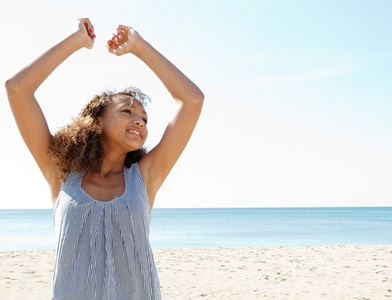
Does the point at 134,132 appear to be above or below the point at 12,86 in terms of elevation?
below

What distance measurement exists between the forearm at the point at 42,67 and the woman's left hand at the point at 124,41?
23 centimetres

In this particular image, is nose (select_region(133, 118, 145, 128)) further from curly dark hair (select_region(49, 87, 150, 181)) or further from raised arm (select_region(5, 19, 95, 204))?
raised arm (select_region(5, 19, 95, 204))

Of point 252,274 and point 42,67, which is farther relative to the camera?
point 252,274

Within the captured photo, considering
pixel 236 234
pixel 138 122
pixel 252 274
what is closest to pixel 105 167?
pixel 138 122

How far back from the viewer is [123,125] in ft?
6.94

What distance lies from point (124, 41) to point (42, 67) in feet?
1.58

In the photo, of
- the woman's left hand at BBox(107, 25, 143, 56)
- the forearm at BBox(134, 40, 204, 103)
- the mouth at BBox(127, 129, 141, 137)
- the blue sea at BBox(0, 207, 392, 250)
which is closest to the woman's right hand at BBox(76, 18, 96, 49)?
the woman's left hand at BBox(107, 25, 143, 56)

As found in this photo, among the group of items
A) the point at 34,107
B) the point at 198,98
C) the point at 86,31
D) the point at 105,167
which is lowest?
the point at 105,167

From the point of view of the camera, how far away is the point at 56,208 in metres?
1.99

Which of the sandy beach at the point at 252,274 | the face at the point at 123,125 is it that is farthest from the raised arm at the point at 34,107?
the sandy beach at the point at 252,274

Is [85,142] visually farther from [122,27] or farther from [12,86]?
[122,27]

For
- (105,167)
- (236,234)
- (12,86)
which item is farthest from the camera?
(236,234)

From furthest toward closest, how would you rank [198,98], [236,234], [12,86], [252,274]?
1. [236,234]
2. [252,274]
3. [198,98]
4. [12,86]

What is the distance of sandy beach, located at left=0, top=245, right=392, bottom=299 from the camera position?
23.8 ft
